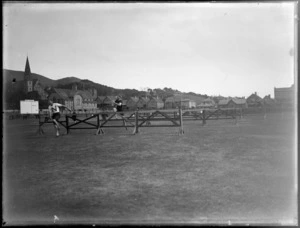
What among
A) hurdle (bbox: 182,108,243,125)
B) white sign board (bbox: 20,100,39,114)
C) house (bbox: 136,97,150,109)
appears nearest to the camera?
hurdle (bbox: 182,108,243,125)

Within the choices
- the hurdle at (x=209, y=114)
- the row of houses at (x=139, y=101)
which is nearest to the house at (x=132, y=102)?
the row of houses at (x=139, y=101)

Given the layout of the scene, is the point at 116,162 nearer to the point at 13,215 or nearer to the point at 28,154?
the point at 13,215

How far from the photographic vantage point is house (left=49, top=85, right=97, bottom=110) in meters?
95.9

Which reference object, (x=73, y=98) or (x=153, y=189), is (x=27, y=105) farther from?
(x=73, y=98)

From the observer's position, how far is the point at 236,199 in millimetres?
3916

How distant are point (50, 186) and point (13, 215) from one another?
807 mm

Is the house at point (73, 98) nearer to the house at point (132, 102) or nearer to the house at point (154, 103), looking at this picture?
the house at point (132, 102)

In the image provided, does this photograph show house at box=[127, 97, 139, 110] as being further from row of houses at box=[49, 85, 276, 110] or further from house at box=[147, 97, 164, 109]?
house at box=[147, 97, 164, 109]

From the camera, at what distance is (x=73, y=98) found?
10631 centimetres

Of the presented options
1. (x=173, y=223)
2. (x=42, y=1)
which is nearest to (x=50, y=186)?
(x=173, y=223)

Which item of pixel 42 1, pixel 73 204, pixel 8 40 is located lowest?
pixel 73 204

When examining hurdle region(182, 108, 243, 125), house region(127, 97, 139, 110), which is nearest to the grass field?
hurdle region(182, 108, 243, 125)

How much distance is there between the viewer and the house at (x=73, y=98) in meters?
95.9

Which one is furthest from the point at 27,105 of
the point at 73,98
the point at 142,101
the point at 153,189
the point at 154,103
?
the point at 142,101
